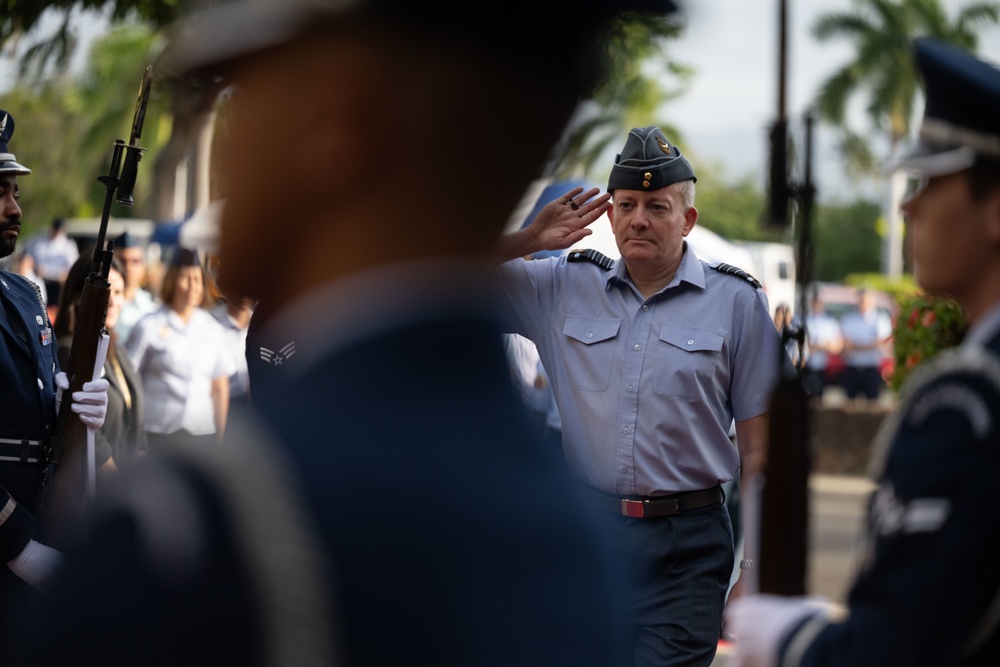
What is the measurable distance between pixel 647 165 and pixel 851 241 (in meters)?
55.7

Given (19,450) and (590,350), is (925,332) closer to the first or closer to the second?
(590,350)

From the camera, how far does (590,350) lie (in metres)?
4.29

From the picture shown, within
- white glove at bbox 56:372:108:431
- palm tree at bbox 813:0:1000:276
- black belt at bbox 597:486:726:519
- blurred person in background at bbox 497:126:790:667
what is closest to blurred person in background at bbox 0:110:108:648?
→ white glove at bbox 56:372:108:431

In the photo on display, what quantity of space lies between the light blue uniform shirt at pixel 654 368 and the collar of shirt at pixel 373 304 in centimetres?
306

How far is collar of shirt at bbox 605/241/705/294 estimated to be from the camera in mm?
4379

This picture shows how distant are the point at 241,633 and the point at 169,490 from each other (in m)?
0.10

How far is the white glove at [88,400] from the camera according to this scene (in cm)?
396

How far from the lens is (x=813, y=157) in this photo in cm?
189

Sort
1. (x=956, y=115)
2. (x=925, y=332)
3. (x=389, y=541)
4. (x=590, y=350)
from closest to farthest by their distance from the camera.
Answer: (x=389, y=541), (x=956, y=115), (x=590, y=350), (x=925, y=332)

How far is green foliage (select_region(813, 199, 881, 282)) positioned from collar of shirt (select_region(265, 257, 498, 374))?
184 feet

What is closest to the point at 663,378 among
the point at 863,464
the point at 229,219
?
the point at 229,219

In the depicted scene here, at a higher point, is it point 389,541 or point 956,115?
point 956,115

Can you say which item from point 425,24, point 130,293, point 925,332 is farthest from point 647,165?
point 130,293

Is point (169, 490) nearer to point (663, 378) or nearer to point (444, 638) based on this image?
point (444, 638)
